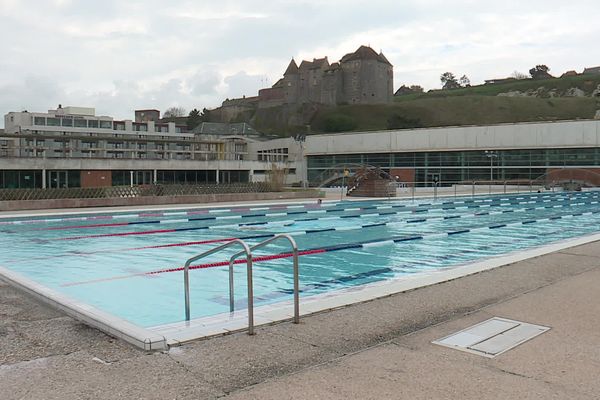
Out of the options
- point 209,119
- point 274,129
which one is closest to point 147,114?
point 209,119

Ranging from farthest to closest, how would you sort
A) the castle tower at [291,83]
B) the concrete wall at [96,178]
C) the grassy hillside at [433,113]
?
the castle tower at [291,83], the grassy hillside at [433,113], the concrete wall at [96,178]

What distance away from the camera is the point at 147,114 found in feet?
474

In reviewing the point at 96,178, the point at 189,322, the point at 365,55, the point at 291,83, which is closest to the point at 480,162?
the point at 96,178

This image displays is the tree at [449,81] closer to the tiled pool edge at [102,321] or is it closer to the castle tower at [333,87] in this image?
the castle tower at [333,87]

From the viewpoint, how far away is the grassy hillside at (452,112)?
107 meters

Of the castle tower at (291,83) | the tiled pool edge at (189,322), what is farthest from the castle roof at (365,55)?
the tiled pool edge at (189,322)

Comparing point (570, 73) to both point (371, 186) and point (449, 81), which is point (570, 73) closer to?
point (449, 81)

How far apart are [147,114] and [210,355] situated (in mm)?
148150

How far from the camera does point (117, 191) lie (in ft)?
82.1

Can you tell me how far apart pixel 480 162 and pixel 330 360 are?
178 feet

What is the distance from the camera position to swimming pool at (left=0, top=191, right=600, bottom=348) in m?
7.19

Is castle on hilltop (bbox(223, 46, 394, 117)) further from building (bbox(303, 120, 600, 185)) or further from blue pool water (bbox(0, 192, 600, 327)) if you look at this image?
blue pool water (bbox(0, 192, 600, 327))

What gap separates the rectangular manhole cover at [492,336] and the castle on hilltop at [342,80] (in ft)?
359

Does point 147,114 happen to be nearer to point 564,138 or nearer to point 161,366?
point 564,138
